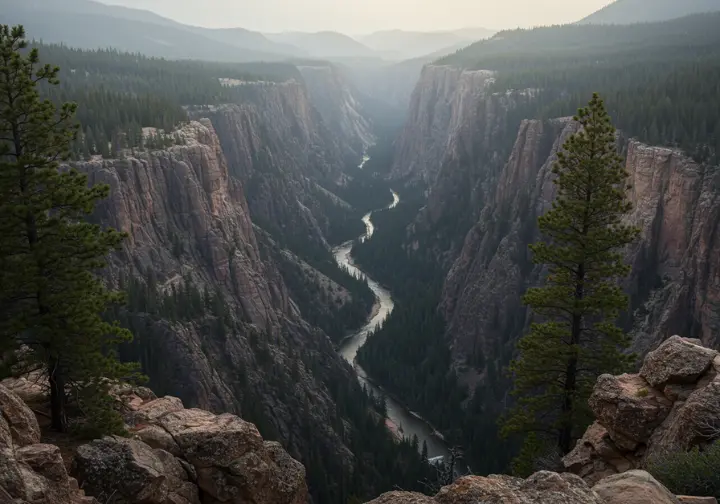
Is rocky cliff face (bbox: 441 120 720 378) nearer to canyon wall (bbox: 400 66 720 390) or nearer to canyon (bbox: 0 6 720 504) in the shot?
canyon wall (bbox: 400 66 720 390)

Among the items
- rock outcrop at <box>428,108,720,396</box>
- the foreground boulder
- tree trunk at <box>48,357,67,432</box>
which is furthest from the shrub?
rock outcrop at <box>428,108,720,396</box>

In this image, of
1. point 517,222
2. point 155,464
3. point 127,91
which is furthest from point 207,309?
point 127,91

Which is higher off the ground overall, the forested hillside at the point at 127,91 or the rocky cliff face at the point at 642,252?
the forested hillside at the point at 127,91

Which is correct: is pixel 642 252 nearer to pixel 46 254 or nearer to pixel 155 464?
pixel 155 464

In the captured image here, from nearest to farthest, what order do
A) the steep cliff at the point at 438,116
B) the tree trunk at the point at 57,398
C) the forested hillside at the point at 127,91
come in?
the tree trunk at the point at 57,398
the forested hillside at the point at 127,91
the steep cliff at the point at 438,116

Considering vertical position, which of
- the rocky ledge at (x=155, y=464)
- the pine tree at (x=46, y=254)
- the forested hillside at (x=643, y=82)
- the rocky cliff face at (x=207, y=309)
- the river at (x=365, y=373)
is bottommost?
the river at (x=365, y=373)

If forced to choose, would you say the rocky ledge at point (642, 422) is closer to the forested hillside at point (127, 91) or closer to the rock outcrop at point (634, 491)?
the rock outcrop at point (634, 491)

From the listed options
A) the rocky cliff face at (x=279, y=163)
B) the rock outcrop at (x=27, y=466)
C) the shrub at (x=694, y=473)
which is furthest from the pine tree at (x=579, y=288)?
the rocky cliff face at (x=279, y=163)
